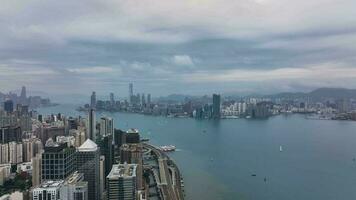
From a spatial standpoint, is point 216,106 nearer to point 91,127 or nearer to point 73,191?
point 91,127

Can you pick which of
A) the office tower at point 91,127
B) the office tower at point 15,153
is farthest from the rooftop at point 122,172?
the office tower at point 91,127

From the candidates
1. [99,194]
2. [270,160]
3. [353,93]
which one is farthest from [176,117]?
[99,194]

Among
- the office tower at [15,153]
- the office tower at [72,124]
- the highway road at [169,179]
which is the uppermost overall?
the office tower at [72,124]

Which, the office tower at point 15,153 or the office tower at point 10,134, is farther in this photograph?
the office tower at point 10,134

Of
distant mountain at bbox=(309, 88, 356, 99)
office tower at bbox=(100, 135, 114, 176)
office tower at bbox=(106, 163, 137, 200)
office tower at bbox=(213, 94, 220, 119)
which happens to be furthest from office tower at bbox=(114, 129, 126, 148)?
distant mountain at bbox=(309, 88, 356, 99)

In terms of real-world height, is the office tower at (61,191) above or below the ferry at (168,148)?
above

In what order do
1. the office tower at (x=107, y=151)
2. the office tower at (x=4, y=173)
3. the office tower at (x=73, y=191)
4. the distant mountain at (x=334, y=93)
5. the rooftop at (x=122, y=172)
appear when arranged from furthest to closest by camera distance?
the distant mountain at (x=334, y=93) → the office tower at (x=107, y=151) → the office tower at (x=4, y=173) → the rooftop at (x=122, y=172) → the office tower at (x=73, y=191)

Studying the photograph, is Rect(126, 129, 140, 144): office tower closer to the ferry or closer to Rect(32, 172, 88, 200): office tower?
the ferry

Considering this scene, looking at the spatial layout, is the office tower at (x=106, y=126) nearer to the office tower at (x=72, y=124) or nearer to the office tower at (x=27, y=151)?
the office tower at (x=72, y=124)
